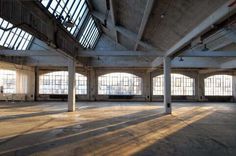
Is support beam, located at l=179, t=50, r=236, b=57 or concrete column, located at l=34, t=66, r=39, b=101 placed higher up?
support beam, located at l=179, t=50, r=236, b=57

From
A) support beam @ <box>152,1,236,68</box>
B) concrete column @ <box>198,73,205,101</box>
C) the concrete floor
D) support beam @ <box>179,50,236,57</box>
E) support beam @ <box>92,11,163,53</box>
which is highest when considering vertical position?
support beam @ <box>92,11,163,53</box>

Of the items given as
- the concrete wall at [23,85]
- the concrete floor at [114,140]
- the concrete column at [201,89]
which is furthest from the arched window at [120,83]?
the concrete floor at [114,140]

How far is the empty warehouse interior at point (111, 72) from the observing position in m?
6.96

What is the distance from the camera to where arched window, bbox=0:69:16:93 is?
2683cm

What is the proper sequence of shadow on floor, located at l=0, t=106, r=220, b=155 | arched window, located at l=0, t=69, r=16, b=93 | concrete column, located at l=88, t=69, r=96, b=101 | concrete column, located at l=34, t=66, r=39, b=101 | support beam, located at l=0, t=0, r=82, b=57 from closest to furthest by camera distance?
shadow on floor, located at l=0, t=106, r=220, b=155, support beam, located at l=0, t=0, r=82, b=57, arched window, located at l=0, t=69, r=16, b=93, concrete column, located at l=34, t=66, r=39, b=101, concrete column, located at l=88, t=69, r=96, b=101

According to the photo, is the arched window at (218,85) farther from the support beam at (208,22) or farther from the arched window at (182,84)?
the support beam at (208,22)

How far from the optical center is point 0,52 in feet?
50.7

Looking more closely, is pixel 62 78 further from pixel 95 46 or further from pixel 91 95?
pixel 95 46

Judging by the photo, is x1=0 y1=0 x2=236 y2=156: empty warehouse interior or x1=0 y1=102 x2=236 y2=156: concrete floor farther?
x1=0 y1=0 x2=236 y2=156: empty warehouse interior

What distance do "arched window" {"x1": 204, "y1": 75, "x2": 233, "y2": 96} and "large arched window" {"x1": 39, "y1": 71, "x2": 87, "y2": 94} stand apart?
13834mm

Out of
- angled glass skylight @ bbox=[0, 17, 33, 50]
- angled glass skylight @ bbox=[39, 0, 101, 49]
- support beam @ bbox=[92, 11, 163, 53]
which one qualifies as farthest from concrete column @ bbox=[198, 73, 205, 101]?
angled glass skylight @ bbox=[0, 17, 33, 50]

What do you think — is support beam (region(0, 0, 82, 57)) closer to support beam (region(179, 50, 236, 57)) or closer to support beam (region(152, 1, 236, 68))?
support beam (region(152, 1, 236, 68))

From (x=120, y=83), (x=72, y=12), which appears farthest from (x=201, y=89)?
(x=72, y=12)

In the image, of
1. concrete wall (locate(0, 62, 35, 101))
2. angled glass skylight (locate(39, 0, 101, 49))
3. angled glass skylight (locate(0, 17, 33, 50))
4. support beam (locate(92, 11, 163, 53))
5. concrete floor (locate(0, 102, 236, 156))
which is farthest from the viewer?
concrete wall (locate(0, 62, 35, 101))
